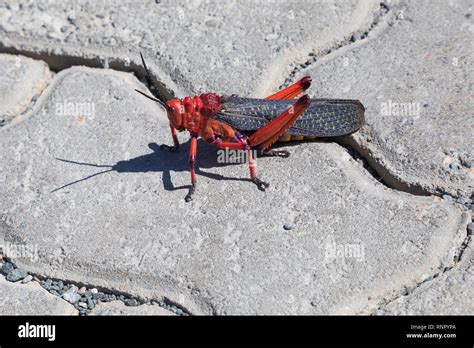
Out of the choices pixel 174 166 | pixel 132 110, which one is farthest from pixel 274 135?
pixel 132 110

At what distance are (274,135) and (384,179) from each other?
19.6 inches

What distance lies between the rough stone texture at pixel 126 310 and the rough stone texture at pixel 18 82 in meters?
1.29

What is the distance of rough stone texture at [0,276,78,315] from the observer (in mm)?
2819

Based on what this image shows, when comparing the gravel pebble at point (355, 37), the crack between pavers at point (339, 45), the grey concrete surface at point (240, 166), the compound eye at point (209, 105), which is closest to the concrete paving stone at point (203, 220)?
the grey concrete surface at point (240, 166)

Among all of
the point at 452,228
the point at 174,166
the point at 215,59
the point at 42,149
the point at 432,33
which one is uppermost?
the point at 432,33

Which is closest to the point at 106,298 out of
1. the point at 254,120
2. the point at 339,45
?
the point at 254,120

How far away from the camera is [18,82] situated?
12.5 feet

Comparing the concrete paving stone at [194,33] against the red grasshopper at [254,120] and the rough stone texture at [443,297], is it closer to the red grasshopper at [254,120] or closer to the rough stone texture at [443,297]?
the red grasshopper at [254,120]

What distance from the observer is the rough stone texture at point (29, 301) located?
2.82m

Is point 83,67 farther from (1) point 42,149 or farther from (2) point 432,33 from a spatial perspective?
(2) point 432,33

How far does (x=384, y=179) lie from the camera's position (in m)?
3.15

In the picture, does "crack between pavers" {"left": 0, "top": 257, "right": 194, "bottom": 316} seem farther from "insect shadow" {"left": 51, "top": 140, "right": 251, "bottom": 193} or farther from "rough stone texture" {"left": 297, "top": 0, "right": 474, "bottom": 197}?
"rough stone texture" {"left": 297, "top": 0, "right": 474, "bottom": 197}

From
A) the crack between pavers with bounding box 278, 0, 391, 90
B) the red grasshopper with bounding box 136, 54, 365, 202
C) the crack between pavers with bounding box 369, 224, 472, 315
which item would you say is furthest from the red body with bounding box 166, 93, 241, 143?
the crack between pavers with bounding box 369, 224, 472, 315

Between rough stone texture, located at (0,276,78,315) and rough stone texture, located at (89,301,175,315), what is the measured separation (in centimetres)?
10
